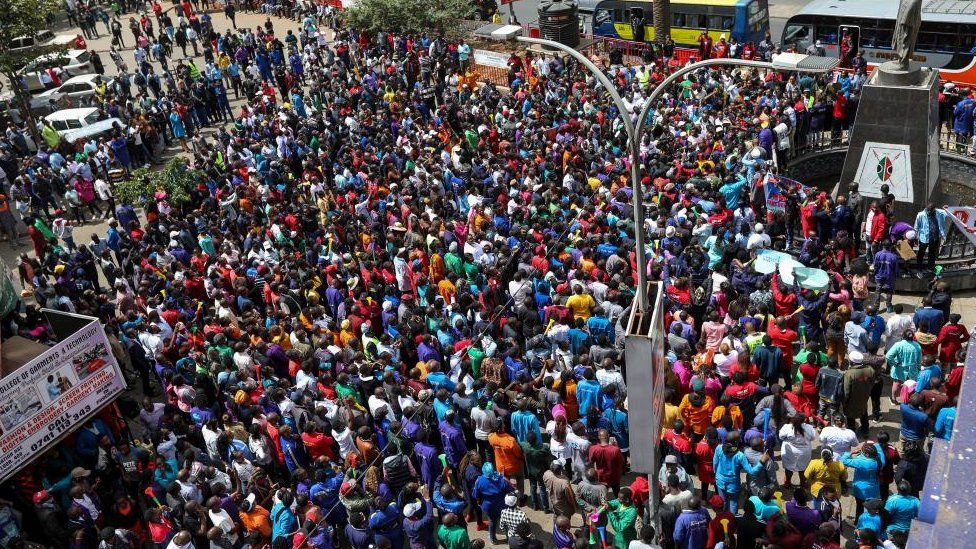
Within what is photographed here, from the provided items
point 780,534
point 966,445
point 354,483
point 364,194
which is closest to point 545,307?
point 354,483

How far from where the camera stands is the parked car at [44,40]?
110ft

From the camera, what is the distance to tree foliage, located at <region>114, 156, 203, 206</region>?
2072 centimetres

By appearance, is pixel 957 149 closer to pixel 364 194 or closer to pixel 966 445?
pixel 364 194

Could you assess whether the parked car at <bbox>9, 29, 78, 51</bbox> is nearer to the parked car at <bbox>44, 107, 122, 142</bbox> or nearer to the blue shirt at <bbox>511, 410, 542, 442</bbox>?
the parked car at <bbox>44, 107, 122, 142</bbox>

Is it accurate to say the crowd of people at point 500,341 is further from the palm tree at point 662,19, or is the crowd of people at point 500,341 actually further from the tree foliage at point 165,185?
the palm tree at point 662,19

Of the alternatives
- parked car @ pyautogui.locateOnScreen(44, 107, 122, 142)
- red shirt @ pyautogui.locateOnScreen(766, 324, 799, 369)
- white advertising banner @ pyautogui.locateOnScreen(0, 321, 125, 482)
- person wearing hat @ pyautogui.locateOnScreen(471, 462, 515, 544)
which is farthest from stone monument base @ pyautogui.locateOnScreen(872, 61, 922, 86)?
parked car @ pyautogui.locateOnScreen(44, 107, 122, 142)

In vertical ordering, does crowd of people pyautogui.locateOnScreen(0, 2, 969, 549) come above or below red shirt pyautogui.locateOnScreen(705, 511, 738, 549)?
above

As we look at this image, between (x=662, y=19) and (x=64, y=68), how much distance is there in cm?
2118

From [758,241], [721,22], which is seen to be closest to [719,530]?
[758,241]

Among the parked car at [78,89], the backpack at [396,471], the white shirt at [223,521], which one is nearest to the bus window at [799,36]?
the backpack at [396,471]

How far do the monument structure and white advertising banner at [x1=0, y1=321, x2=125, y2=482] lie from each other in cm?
1316

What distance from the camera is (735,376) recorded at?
11.1 m

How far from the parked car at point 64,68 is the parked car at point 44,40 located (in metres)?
0.68

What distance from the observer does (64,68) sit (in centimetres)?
3325
